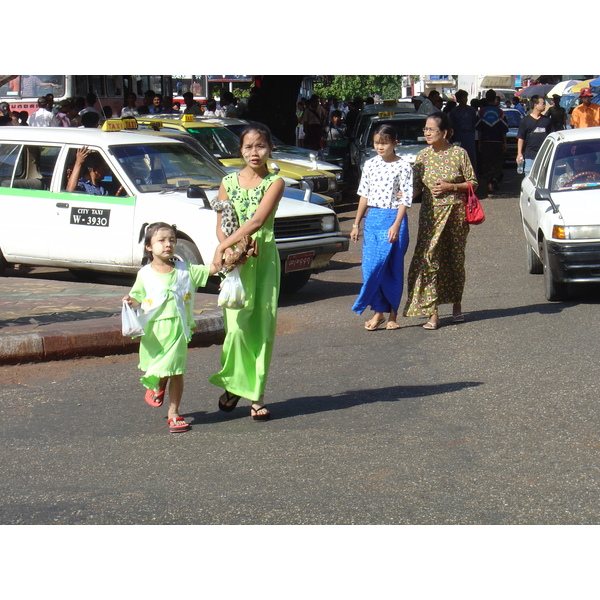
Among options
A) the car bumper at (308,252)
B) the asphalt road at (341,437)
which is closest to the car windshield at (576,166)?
the asphalt road at (341,437)

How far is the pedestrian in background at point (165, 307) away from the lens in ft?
19.5

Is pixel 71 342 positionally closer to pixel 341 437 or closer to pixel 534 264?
pixel 341 437

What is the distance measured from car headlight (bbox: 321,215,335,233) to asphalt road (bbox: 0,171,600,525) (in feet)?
7.40

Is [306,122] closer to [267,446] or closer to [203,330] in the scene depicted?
[203,330]

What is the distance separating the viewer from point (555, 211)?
10000 mm

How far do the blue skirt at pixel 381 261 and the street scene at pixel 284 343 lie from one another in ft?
0.06

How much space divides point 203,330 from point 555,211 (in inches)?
147

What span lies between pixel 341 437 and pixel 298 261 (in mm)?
5180

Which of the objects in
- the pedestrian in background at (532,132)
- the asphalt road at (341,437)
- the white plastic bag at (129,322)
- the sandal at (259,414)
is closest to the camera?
the asphalt road at (341,437)

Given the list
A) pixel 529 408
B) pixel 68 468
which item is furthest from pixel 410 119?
pixel 68 468

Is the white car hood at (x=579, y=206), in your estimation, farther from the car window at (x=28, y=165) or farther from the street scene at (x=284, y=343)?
the car window at (x=28, y=165)

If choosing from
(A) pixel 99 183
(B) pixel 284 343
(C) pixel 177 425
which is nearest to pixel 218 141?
(A) pixel 99 183

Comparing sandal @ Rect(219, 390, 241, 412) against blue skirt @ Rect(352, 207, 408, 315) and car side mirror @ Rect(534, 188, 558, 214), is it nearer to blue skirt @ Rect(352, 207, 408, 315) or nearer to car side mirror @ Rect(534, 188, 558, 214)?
blue skirt @ Rect(352, 207, 408, 315)

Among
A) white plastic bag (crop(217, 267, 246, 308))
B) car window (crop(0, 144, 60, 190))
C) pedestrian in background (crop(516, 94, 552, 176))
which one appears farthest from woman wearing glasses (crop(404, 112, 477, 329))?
pedestrian in background (crop(516, 94, 552, 176))
